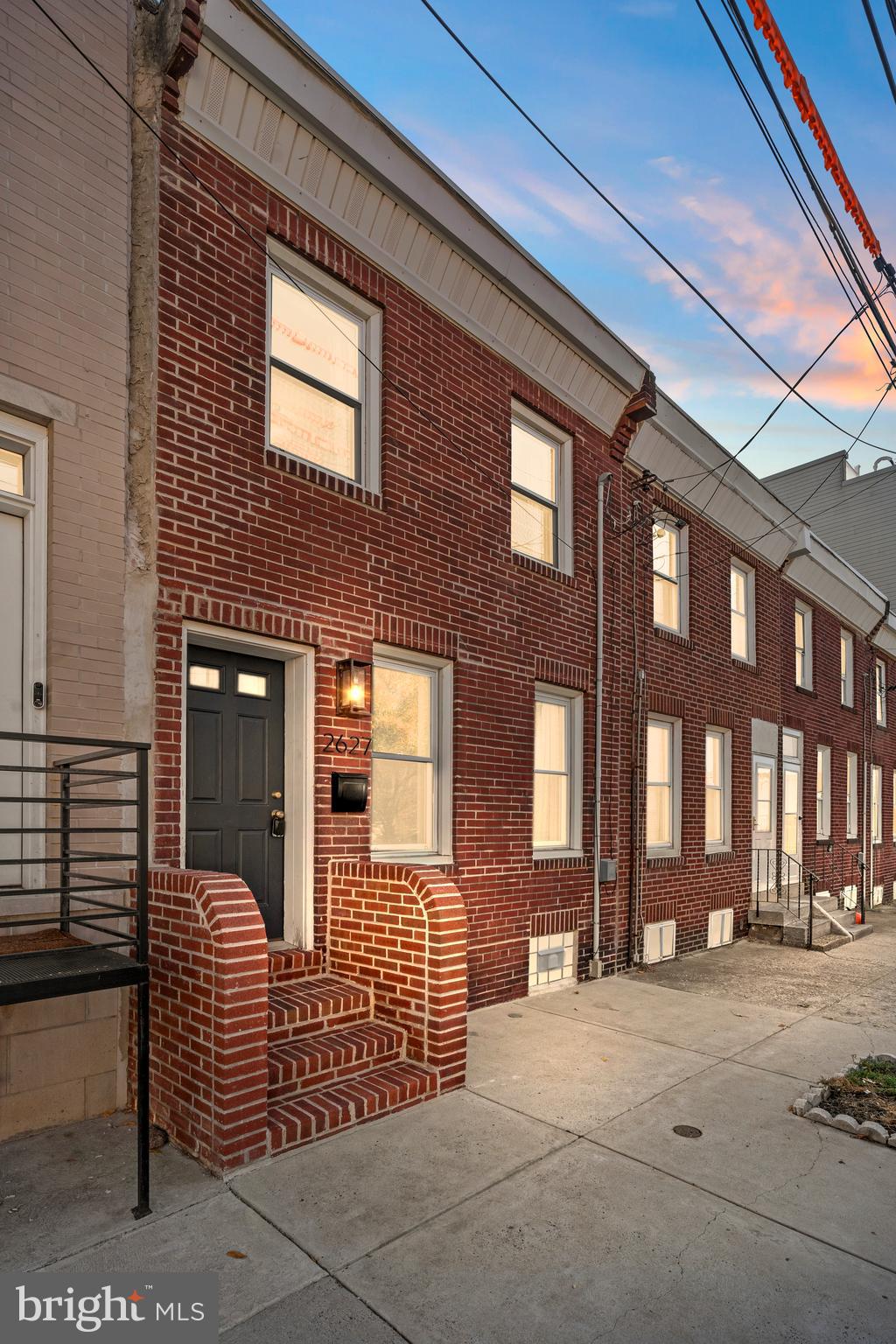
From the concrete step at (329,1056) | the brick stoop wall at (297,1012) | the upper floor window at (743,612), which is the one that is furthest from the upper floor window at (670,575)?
the concrete step at (329,1056)

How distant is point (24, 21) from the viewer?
477cm

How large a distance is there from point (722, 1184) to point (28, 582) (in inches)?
188

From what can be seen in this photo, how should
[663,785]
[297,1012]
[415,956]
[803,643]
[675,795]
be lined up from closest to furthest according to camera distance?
1. [297,1012]
2. [415,956]
3. [663,785]
4. [675,795]
5. [803,643]

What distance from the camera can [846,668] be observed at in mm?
17719

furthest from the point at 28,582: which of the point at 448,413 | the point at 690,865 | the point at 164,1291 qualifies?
the point at 690,865

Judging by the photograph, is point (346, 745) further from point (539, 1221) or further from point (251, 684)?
point (539, 1221)

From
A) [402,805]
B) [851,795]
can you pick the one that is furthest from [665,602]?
[851,795]

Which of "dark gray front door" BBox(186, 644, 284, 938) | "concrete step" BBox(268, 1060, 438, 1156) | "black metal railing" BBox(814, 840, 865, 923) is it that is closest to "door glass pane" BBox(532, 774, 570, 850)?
"dark gray front door" BBox(186, 644, 284, 938)

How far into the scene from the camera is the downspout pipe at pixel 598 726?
8.84 meters

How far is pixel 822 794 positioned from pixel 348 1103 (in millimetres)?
13861

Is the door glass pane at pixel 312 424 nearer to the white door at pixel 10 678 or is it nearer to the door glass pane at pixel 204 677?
the door glass pane at pixel 204 677

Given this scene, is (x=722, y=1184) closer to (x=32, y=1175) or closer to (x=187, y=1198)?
(x=187, y=1198)

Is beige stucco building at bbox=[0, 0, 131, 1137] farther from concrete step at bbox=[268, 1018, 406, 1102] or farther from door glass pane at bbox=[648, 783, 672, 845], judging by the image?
door glass pane at bbox=[648, 783, 672, 845]

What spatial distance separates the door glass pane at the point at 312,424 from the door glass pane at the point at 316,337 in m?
0.13
